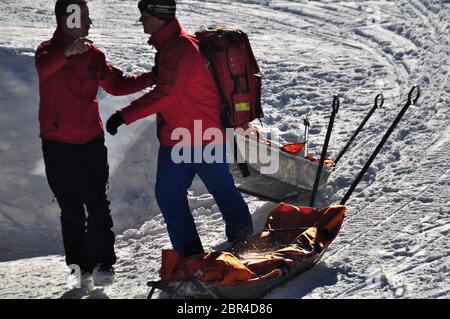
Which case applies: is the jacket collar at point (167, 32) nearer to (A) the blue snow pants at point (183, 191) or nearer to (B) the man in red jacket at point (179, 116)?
(B) the man in red jacket at point (179, 116)

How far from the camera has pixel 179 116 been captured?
18.1 ft

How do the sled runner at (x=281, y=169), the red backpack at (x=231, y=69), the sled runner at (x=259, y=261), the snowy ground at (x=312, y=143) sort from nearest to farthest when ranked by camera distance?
the sled runner at (x=259, y=261), the red backpack at (x=231, y=69), the snowy ground at (x=312, y=143), the sled runner at (x=281, y=169)

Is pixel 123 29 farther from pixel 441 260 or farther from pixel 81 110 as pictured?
pixel 441 260

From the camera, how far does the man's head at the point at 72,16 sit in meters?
5.44

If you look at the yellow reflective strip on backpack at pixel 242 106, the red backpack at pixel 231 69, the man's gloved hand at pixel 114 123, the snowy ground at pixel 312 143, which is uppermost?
the red backpack at pixel 231 69

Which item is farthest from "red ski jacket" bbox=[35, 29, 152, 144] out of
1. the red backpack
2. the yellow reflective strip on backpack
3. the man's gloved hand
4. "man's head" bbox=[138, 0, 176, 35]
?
the yellow reflective strip on backpack

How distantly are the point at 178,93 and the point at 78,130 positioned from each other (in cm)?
72

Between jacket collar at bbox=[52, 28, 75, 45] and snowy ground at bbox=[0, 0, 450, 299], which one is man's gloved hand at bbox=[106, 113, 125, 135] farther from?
snowy ground at bbox=[0, 0, 450, 299]

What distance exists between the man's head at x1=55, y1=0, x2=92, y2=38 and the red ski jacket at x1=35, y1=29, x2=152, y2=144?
2.0 inches

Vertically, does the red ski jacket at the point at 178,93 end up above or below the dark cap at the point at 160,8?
below

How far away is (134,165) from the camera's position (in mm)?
7727

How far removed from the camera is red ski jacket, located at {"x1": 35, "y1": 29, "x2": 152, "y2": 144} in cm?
541

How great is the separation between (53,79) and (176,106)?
80 centimetres

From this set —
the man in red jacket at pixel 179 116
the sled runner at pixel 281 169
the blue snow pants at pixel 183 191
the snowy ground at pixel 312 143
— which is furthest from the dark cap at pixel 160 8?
the snowy ground at pixel 312 143
